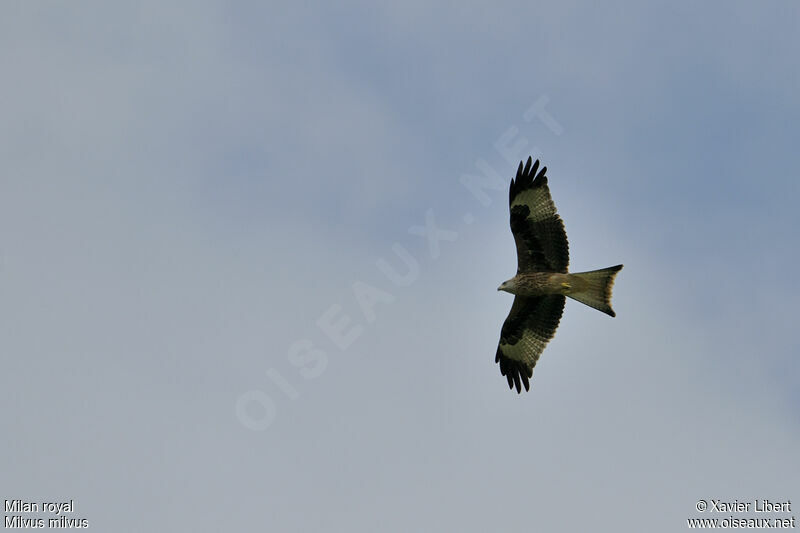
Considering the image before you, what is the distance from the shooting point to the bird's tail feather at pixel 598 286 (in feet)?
58.9

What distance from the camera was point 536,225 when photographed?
18344mm

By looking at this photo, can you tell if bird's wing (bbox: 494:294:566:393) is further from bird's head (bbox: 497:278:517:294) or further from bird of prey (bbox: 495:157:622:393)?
bird's head (bbox: 497:278:517:294)

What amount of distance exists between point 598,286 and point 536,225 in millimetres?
1428

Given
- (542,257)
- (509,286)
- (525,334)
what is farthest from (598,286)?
(525,334)

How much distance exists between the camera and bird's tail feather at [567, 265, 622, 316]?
1794cm

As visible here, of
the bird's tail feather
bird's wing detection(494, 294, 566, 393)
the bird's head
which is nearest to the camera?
the bird's tail feather

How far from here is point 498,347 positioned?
20.2 m

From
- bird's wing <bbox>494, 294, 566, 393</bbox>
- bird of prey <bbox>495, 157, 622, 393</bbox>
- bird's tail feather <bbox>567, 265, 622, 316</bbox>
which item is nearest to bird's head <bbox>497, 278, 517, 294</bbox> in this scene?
bird of prey <bbox>495, 157, 622, 393</bbox>

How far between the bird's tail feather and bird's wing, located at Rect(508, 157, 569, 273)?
1.36ft

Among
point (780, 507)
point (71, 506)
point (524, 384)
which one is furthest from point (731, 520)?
point (71, 506)

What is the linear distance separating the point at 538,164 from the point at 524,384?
13.4 ft

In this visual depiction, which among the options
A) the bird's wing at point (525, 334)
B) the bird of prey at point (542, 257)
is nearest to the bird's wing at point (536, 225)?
the bird of prey at point (542, 257)

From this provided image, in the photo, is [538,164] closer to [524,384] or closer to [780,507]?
[524,384]

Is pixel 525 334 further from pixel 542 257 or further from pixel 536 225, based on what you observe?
pixel 536 225
